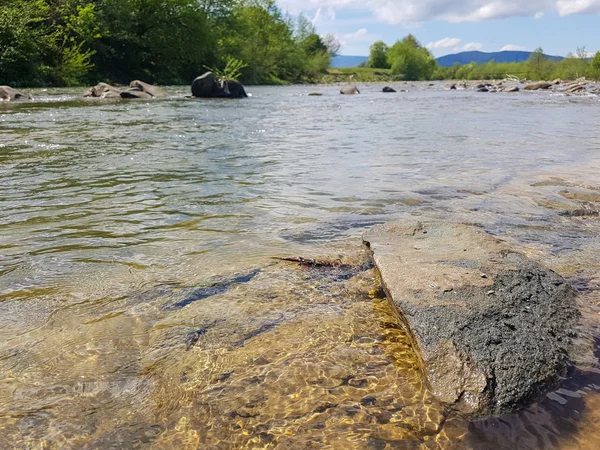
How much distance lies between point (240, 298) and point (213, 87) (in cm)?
2173

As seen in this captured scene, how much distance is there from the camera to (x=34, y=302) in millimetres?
2688

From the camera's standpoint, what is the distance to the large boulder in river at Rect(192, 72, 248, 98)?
22.7 meters

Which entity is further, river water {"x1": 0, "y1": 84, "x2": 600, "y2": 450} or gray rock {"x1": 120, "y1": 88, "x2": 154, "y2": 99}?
gray rock {"x1": 120, "y1": 88, "x2": 154, "y2": 99}

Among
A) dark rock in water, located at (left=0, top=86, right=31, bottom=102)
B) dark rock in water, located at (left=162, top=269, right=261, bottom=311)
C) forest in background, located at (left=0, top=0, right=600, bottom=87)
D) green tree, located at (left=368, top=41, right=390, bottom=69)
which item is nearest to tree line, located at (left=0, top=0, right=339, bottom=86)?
forest in background, located at (left=0, top=0, right=600, bottom=87)

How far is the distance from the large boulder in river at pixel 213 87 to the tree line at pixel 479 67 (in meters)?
38.3

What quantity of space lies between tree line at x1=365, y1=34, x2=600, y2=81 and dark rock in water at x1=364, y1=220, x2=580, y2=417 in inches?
2037

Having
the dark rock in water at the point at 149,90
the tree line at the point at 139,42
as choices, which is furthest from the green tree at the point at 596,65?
the dark rock in water at the point at 149,90

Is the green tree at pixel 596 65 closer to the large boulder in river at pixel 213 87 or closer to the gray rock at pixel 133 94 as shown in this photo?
the large boulder in river at pixel 213 87

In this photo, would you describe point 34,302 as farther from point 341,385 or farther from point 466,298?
point 466,298

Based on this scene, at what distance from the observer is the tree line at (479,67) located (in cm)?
4819

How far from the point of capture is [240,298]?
2805 mm

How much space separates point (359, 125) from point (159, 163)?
22.1ft

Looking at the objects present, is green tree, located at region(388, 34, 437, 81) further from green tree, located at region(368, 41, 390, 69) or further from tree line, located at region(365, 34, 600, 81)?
green tree, located at region(368, 41, 390, 69)

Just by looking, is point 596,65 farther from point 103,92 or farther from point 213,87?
point 103,92
